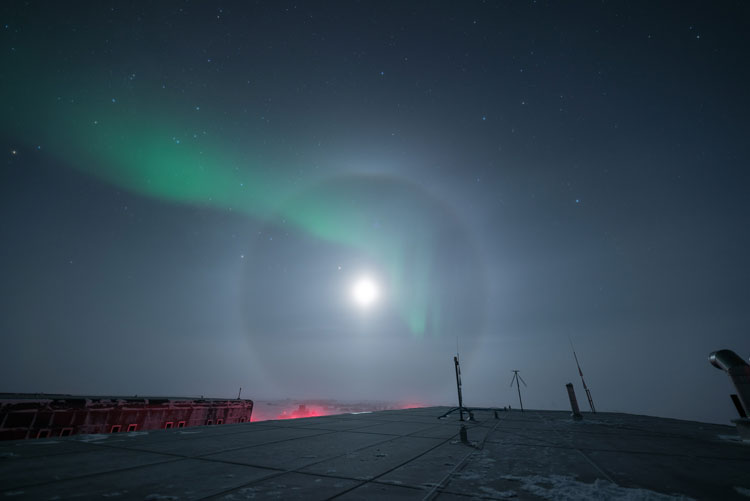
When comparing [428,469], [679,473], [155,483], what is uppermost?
[155,483]

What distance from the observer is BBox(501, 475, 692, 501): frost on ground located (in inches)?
128

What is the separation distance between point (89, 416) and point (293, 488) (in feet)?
99.2

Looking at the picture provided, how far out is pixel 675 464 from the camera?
4828 mm

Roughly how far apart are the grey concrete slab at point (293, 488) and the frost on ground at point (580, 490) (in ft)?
7.52

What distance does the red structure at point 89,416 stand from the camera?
61.9 ft

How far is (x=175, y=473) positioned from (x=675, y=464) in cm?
799

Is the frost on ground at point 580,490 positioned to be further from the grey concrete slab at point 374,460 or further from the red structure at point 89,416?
the red structure at point 89,416

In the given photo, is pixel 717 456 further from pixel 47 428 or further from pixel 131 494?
pixel 47 428

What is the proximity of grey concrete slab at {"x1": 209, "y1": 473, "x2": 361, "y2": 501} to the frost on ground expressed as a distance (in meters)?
2.29

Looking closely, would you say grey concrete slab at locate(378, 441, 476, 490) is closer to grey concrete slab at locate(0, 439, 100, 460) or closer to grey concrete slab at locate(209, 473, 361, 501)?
grey concrete slab at locate(209, 473, 361, 501)

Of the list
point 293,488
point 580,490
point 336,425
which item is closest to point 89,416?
point 336,425

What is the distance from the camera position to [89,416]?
73.8 feet

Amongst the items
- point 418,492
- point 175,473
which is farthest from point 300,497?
point 175,473

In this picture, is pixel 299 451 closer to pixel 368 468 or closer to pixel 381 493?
pixel 368 468
